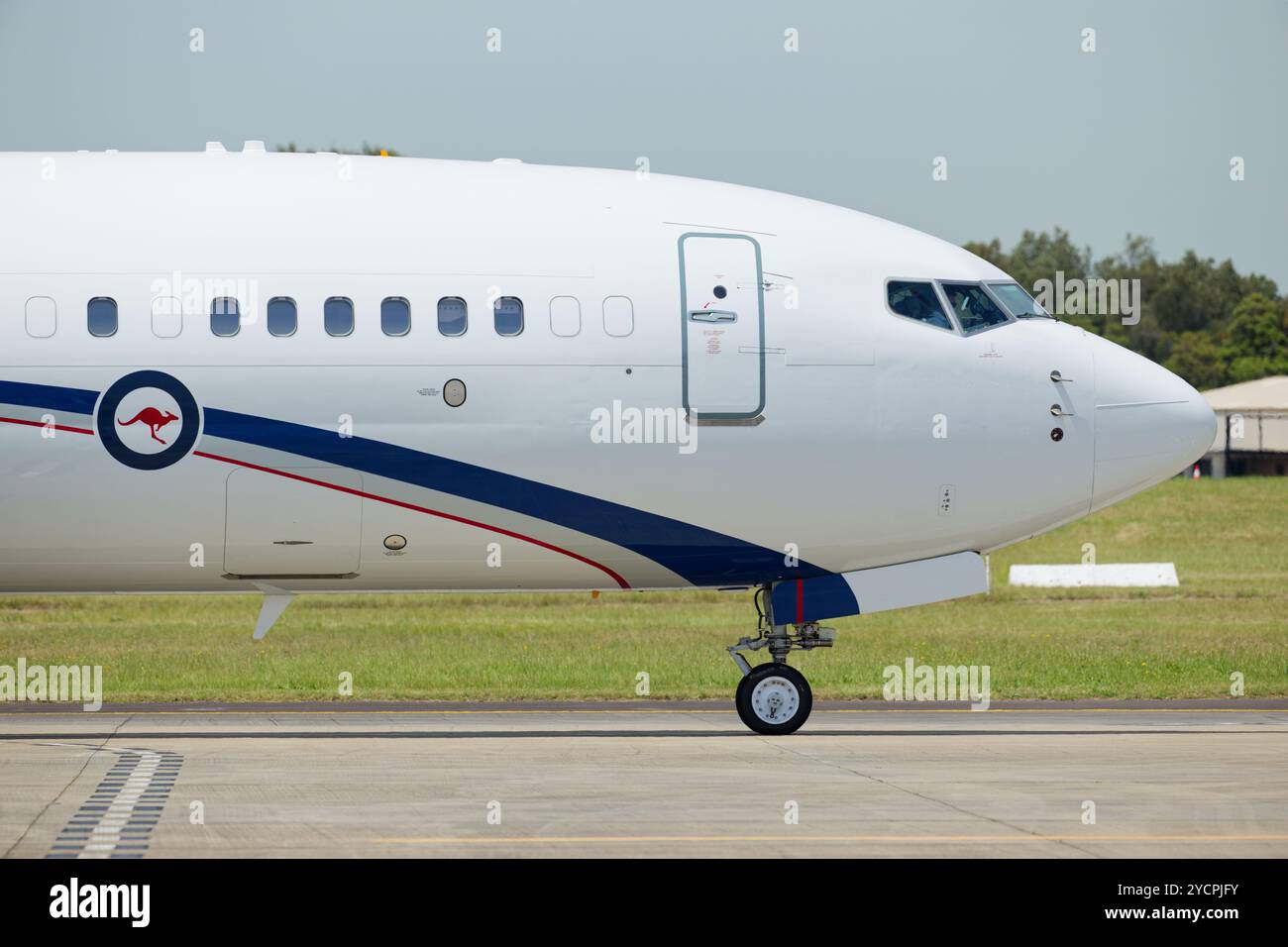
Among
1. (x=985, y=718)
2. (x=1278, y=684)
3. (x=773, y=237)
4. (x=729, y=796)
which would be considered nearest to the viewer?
(x=729, y=796)

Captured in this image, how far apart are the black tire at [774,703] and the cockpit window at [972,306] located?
4.45m

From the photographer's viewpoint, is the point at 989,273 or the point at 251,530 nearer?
the point at 251,530

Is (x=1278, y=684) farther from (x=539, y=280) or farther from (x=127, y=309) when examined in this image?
(x=127, y=309)

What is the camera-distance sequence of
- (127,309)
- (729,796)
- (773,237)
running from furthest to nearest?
(773,237) → (127,309) → (729,796)

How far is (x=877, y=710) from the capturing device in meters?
24.7

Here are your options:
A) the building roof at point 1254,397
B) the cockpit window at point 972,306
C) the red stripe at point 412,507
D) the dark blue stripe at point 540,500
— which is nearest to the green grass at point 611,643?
the dark blue stripe at point 540,500

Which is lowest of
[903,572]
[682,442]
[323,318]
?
[903,572]

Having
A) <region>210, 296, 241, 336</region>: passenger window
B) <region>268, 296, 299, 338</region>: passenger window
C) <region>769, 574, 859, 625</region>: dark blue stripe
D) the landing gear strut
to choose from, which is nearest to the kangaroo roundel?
<region>210, 296, 241, 336</region>: passenger window

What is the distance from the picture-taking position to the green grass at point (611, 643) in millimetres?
27219

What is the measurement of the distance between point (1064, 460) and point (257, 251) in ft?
29.9

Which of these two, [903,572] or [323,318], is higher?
[323,318]

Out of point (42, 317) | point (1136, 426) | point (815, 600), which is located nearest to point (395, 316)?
point (42, 317)

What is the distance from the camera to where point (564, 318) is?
19719 mm

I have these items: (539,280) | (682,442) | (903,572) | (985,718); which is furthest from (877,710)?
(539,280)
